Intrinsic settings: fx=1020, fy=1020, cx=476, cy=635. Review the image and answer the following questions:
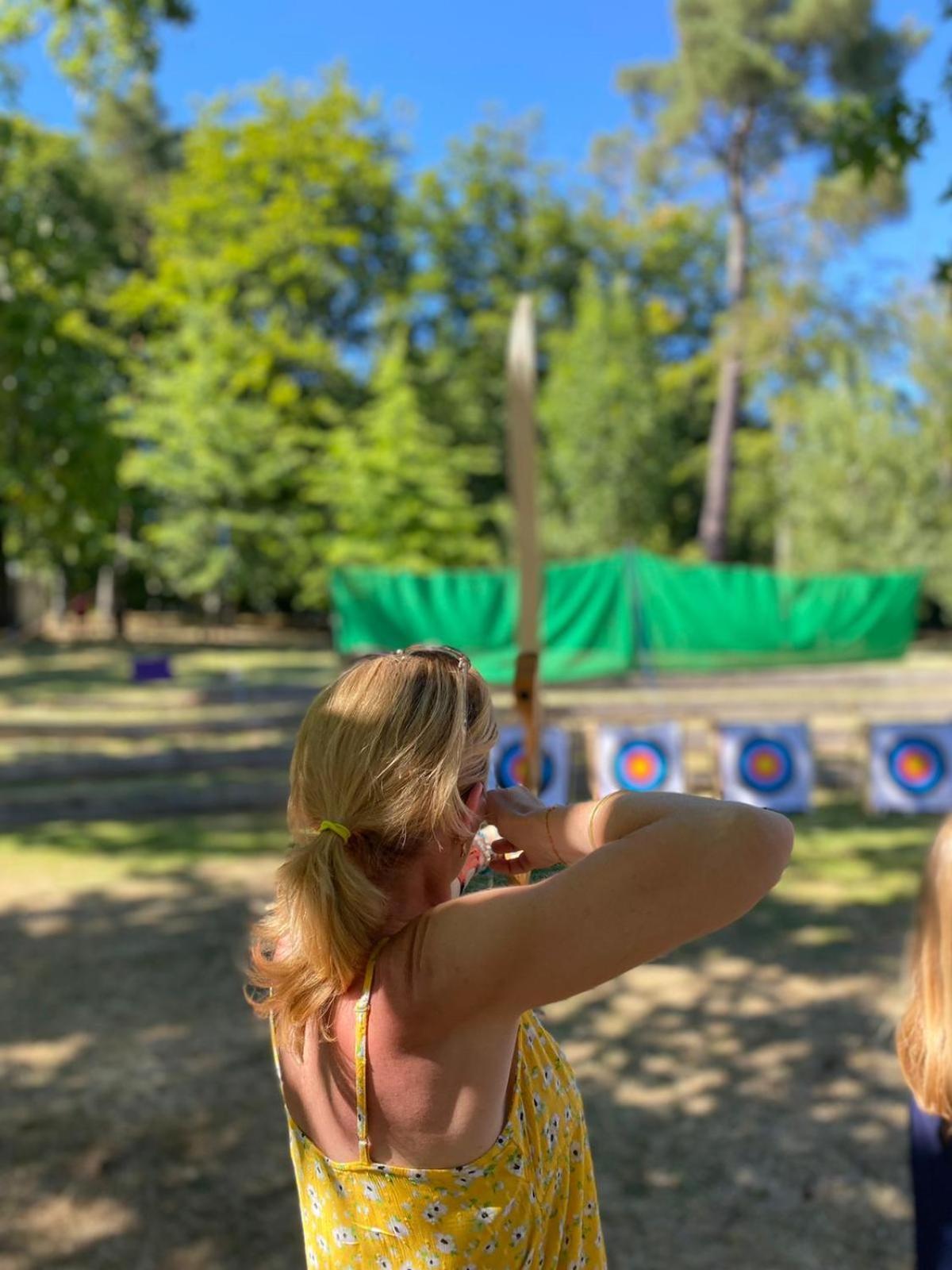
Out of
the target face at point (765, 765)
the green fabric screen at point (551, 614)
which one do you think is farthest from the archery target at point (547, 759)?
the green fabric screen at point (551, 614)

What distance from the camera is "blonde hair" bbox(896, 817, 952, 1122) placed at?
1345 millimetres

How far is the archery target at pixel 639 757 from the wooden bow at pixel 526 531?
4.48 metres

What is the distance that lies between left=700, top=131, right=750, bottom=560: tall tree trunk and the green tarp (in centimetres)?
632

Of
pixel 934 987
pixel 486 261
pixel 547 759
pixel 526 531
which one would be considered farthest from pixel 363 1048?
pixel 486 261

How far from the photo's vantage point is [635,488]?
91.7 feet

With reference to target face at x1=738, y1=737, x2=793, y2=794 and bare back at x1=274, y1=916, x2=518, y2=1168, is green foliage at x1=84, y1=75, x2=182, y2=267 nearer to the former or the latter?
target face at x1=738, y1=737, x2=793, y2=794

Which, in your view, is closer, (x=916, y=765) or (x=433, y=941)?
(x=433, y=941)

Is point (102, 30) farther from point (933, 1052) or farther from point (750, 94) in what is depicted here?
point (750, 94)

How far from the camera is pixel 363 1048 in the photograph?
44.8 inches

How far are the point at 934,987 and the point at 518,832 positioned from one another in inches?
23.7

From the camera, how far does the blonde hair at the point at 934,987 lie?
1.34m

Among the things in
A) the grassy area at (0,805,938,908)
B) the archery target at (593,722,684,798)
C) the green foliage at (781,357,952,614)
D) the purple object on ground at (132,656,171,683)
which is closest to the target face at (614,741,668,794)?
the archery target at (593,722,684,798)

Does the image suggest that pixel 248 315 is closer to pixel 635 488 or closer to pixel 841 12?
pixel 635 488

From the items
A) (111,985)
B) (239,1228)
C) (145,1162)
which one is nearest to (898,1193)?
(239,1228)
